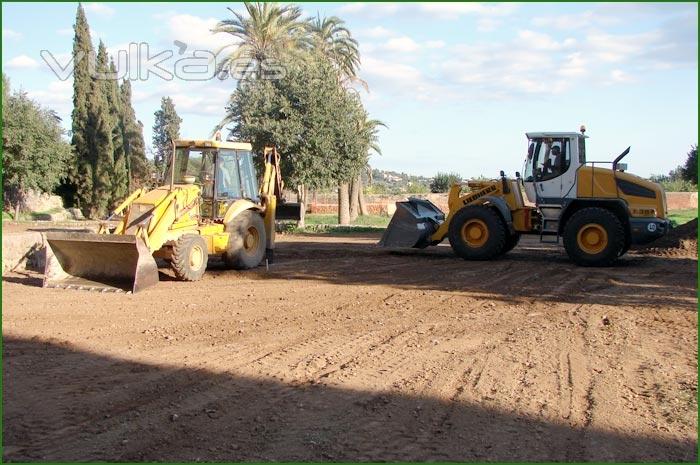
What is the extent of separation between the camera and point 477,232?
16.8m

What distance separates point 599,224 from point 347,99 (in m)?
15.9

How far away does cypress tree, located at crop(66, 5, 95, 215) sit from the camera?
122 ft

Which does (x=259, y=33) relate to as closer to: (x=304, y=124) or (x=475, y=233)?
(x=304, y=124)

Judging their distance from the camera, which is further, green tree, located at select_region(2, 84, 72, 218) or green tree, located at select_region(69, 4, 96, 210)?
green tree, located at select_region(69, 4, 96, 210)

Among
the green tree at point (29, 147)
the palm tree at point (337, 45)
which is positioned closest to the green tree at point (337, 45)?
the palm tree at point (337, 45)

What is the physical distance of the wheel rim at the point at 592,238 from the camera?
1543 cm

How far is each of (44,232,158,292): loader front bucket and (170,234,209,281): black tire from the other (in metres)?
0.80

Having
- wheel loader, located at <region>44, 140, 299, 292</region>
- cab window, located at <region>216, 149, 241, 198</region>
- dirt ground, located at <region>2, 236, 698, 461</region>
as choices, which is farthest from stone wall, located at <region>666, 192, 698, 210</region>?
cab window, located at <region>216, 149, 241, 198</region>

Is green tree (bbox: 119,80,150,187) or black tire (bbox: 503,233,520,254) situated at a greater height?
green tree (bbox: 119,80,150,187)

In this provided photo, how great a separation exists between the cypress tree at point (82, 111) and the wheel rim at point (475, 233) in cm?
2659

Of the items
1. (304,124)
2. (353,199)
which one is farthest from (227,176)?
(353,199)

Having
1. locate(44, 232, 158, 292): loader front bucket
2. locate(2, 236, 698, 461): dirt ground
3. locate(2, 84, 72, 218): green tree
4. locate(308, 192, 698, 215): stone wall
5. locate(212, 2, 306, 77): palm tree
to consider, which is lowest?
locate(2, 236, 698, 461): dirt ground

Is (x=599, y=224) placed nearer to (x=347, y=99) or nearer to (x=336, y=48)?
(x=347, y=99)

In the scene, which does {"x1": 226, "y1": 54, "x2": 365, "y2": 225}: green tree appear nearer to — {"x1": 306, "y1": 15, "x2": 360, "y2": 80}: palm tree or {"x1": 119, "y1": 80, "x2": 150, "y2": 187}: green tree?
{"x1": 306, "y1": 15, "x2": 360, "y2": 80}: palm tree
